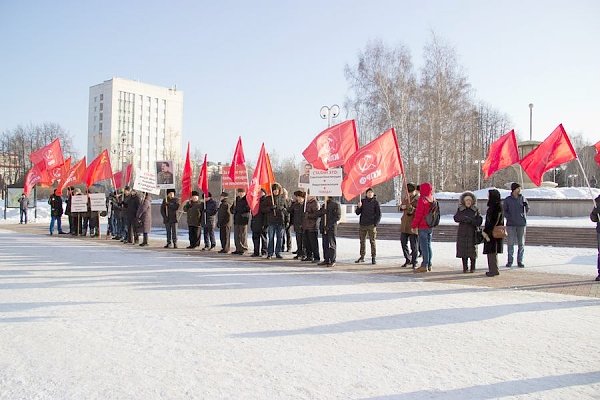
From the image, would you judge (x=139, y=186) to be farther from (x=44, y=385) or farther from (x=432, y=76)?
(x=432, y=76)

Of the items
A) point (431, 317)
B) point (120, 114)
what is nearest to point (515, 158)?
point (431, 317)

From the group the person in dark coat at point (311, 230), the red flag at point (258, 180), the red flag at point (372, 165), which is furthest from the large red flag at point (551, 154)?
the red flag at point (258, 180)

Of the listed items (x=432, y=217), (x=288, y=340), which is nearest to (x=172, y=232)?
(x=432, y=217)

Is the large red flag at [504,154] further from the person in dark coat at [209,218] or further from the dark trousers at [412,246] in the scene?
the person in dark coat at [209,218]

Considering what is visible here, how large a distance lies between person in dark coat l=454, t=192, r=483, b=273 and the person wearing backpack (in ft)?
1.77

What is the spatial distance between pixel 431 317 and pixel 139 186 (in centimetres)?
1312

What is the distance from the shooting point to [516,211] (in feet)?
39.2

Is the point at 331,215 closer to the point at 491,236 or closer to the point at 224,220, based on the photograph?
the point at 491,236

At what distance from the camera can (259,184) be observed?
47.1 feet

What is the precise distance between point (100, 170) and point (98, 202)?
1414mm

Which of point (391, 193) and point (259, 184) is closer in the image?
point (259, 184)

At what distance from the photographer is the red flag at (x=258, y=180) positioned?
45.9ft

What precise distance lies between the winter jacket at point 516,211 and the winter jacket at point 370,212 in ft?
10.3

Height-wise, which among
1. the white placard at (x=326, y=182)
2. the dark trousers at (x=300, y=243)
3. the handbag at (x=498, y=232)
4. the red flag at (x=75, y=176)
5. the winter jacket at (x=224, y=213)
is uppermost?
the red flag at (x=75, y=176)
